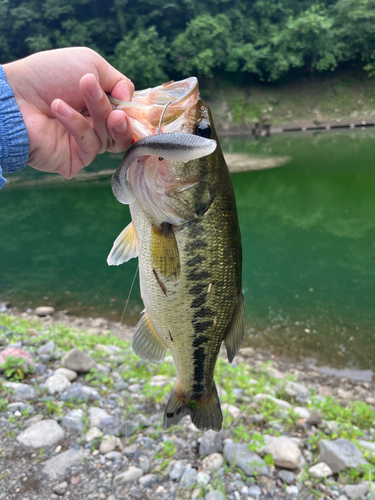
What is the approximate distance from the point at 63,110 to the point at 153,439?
273 cm

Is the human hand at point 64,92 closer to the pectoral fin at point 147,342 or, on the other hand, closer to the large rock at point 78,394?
the pectoral fin at point 147,342

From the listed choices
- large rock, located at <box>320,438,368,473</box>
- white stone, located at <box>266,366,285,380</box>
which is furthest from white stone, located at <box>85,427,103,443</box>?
white stone, located at <box>266,366,285,380</box>

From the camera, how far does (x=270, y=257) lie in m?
9.50

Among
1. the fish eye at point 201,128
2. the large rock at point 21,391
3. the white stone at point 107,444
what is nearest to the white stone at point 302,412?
the white stone at point 107,444

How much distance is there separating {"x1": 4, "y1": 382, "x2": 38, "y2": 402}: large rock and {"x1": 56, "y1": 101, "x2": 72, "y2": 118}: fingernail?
2824 millimetres

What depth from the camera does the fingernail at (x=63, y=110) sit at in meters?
1.57

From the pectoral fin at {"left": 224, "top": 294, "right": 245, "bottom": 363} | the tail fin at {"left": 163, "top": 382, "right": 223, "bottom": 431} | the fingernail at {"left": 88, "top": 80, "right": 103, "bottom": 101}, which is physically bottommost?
the tail fin at {"left": 163, "top": 382, "right": 223, "bottom": 431}

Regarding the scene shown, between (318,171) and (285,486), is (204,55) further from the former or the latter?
(285,486)

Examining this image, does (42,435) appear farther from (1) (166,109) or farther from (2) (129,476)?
(1) (166,109)

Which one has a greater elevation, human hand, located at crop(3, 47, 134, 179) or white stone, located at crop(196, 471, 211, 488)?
human hand, located at crop(3, 47, 134, 179)

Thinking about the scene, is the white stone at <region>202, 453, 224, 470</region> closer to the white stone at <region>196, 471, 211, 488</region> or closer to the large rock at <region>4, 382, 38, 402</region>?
the white stone at <region>196, 471, 211, 488</region>

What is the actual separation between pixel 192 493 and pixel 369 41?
162 feet

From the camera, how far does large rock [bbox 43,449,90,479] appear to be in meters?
2.68

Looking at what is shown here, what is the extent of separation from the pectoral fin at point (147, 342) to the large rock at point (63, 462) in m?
1.50
